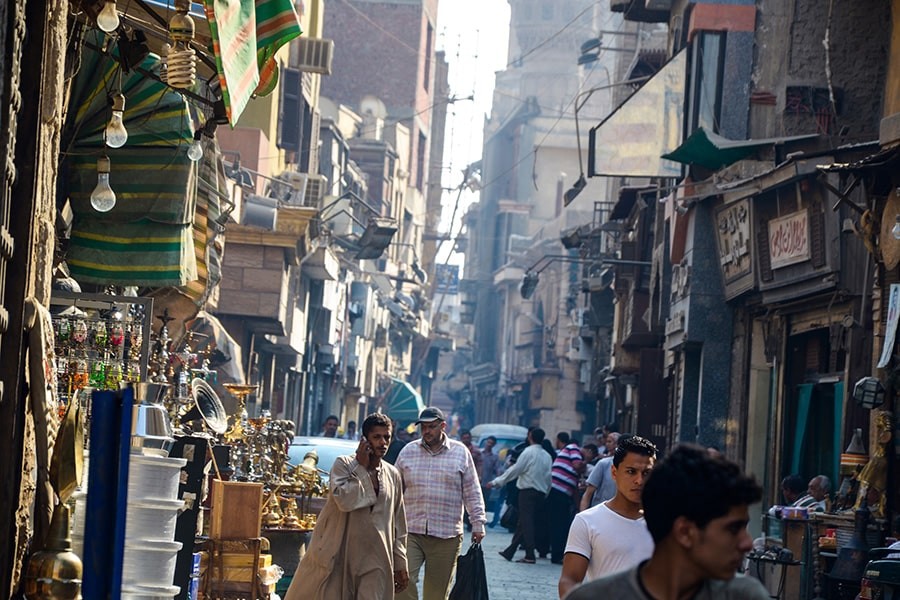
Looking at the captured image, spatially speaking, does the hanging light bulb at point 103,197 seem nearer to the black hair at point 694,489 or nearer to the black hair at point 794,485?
the black hair at point 694,489

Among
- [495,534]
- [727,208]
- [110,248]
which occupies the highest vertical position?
[727,208]

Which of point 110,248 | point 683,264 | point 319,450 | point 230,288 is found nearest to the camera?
point 110,248

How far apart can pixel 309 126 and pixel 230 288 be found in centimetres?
1005

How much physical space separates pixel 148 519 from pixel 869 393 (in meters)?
8.04

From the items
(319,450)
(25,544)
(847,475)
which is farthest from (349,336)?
(25,544)

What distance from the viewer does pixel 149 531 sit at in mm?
7457

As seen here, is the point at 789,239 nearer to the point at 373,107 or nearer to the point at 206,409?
the point at 206,409

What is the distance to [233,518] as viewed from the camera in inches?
456

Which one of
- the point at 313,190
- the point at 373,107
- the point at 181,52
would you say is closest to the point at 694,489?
the point at 181,52

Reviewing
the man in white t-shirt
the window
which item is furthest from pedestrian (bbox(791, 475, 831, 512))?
the man in white t-shirt

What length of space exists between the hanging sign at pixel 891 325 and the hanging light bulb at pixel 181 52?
24.8 feet

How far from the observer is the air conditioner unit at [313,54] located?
3366cm

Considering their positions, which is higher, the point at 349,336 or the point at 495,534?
the point at 349,336

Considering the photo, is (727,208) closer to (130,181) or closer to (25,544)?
(130,181)
